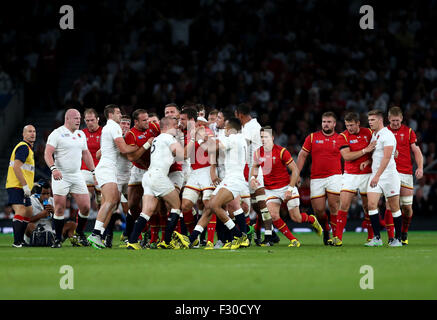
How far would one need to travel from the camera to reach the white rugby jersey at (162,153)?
519 inches

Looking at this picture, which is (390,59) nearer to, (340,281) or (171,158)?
(171,158)

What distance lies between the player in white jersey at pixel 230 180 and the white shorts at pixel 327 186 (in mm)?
2146

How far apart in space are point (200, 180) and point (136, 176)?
1.20 meters

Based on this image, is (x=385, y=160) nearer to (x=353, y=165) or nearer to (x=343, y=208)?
(x=353, y=165)

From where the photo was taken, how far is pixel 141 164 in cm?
1417

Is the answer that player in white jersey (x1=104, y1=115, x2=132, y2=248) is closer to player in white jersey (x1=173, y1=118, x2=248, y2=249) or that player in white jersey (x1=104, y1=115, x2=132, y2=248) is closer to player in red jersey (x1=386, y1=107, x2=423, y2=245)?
player in white jersey (x1=173, y1=118, x2=248, y2=249)

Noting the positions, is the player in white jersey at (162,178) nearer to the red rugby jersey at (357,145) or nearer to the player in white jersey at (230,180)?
the player in white jersey at (230,180)

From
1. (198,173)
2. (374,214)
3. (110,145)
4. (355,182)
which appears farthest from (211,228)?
(374,214)

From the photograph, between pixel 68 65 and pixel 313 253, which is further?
pixel 68 65

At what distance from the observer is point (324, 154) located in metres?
14.9

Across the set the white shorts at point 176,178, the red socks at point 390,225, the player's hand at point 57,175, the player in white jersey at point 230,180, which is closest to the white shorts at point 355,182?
the red socks at point 390,225
